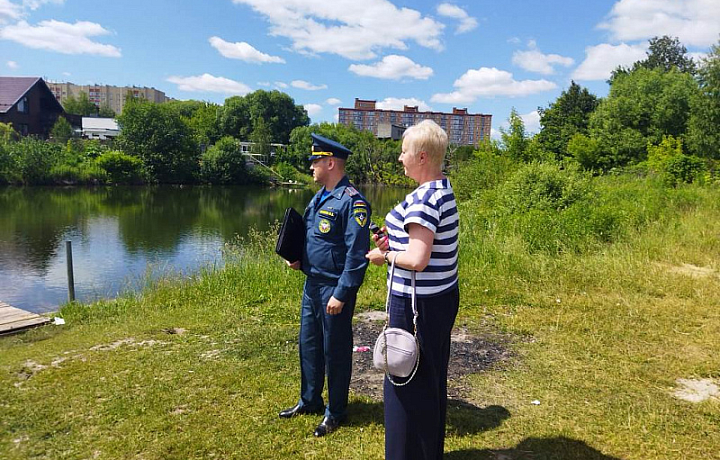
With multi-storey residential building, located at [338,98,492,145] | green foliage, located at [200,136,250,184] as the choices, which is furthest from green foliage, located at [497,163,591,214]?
multi-storey residential building, located at [338,98,492,145]

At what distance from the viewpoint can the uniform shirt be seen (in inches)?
126

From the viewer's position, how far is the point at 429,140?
7.83 ft

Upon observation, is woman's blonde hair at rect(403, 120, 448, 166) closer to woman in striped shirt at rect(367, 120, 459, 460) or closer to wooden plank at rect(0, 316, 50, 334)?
woman in striped shirt at rect(367, 120, 459, 460)

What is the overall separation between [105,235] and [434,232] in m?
21.6

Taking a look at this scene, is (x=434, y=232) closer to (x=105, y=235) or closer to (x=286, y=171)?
(x=105, y=235)

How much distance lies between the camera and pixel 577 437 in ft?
10.7

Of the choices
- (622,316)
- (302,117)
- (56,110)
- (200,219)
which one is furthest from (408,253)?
(302,117)

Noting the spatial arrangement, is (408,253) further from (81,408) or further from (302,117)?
(302,117)

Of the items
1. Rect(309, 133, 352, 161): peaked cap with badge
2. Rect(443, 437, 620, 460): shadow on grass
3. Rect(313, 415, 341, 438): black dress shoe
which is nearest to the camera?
Rect(443, 437, 620, 460): shadow on grass

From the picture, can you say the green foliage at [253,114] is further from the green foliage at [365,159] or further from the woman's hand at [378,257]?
the woman's hand at [378,257]

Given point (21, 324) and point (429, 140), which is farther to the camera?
point (21, 324)

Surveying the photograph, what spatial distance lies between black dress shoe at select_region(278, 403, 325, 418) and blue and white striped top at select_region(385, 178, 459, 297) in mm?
1573

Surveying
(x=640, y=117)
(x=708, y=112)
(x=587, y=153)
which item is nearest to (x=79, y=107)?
(x=587, y=153)

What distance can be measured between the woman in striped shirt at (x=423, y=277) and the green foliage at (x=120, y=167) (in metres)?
48.7
